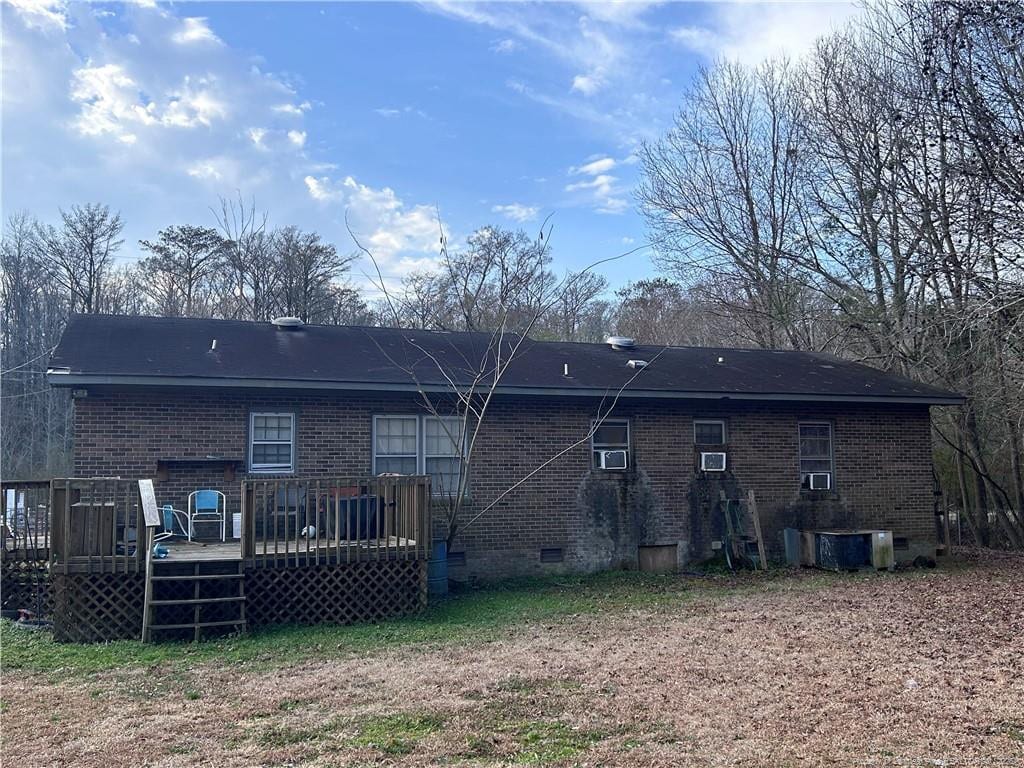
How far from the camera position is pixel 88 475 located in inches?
444

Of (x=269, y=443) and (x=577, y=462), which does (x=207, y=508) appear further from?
(x=577, y=462)

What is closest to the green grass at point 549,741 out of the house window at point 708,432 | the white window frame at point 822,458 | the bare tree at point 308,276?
the house window at point 708,432

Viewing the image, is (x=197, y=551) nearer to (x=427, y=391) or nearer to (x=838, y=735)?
(x=427, y=391)

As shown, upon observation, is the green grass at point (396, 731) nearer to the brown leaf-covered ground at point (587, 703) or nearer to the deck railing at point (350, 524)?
the brown leaf-covered ground at point (587, 703)

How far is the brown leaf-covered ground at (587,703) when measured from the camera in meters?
5.30

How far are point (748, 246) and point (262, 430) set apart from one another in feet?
50.1

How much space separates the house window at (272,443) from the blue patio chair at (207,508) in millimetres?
645

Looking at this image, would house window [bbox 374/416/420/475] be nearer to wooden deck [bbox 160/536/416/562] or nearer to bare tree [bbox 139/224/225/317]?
wooden deck [bbox 160/536/416/562]

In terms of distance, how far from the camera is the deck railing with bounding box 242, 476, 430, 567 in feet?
31.3

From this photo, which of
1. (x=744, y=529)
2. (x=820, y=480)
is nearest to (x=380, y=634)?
(x=744, y=529)

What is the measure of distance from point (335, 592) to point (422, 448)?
11.7 ft

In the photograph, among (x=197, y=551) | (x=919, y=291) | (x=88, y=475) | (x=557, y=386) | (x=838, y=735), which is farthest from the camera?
(x=919, y=291)

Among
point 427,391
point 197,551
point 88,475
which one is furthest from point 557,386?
point 88,475

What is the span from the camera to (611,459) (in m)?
13.9
